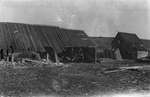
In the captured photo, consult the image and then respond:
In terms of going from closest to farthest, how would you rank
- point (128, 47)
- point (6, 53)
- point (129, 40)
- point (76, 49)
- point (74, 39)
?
point (6, 53)
point (76, 49)
point (74, 39)
point (128, 47)
point (129, 40)

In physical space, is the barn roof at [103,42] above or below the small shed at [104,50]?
above

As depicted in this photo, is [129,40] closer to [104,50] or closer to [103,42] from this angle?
[104,50]

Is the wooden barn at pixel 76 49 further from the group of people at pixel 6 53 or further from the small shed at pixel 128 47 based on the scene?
the small shed at pixel 128 47

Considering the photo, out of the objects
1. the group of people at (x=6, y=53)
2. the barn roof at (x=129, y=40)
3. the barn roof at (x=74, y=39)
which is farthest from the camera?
the barn roof at (x=129, y=40)

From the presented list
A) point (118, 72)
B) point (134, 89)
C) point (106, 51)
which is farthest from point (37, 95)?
point (106, 51)

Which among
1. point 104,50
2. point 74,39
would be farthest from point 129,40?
point 74,39

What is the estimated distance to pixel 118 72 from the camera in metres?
19.4

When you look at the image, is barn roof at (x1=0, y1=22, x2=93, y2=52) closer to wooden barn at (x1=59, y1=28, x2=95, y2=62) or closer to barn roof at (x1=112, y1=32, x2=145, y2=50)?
wooden barn at (x1=59, y1=28, x2=95, y2=62)

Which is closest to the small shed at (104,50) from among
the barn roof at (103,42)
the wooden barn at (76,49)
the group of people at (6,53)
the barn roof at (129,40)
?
the barn roof at (103,42)

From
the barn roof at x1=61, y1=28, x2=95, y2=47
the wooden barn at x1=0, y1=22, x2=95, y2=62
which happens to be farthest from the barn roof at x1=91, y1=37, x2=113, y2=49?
the wooden barn at x1=0, y1=22, x2=95, y2=62

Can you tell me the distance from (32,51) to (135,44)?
25.0 m

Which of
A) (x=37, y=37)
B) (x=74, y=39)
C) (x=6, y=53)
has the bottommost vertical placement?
(x=6, y=53)

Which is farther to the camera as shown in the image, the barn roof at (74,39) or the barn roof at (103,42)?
the barn roof at (103,42)

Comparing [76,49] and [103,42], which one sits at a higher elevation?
[103,42]
